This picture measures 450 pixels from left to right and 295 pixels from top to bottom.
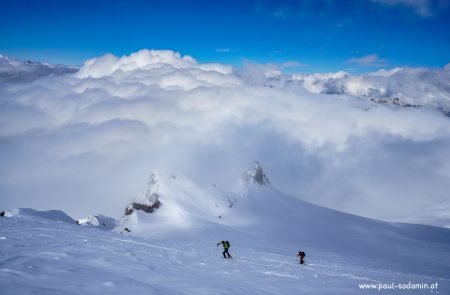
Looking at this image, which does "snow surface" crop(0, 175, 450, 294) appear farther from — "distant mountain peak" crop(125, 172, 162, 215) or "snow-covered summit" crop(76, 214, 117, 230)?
"snow-covered summit" crop(76, 214, 117, 230)

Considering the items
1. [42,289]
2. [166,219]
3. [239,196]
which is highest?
[239,196]

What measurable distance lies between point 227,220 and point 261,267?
210ft

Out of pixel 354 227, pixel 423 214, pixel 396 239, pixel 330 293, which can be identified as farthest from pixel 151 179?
pixel 423 214

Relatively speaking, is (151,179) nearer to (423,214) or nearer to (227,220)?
(227,220)

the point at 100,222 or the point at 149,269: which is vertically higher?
the point at 100,222

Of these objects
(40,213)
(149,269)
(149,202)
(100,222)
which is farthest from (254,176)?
(149,269)

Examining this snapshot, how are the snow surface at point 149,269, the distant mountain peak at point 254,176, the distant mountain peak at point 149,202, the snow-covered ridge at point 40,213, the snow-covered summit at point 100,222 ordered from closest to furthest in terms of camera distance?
the snow surface at point 149,269 → the snow-covered ridge at point 40,213 → the snow-covered summit at point 100,222 → the distant mountain peak at point 149,202 → the distant mountain peak at point 254,176

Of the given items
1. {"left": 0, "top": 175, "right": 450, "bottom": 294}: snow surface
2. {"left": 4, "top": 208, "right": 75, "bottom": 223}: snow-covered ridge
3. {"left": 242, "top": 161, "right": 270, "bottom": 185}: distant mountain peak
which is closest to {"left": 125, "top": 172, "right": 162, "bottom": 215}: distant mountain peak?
{"left": 4, "top": 208, "right": 75, "bottom": 223}: snow-covered ridge

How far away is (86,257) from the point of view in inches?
757

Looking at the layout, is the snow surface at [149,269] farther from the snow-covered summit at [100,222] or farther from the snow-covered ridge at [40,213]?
the snow-covered summit at [100,222]

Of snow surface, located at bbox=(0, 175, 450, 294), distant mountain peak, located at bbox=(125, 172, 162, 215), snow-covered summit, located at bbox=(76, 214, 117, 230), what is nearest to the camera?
snow surface, located at bbox=(0, 175, 450, 294)

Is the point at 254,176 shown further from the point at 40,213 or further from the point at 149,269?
the point at 149,269

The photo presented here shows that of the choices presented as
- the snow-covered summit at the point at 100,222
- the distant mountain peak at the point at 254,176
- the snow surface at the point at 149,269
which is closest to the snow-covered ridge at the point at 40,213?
the snow-covered summit at the point at 100,222

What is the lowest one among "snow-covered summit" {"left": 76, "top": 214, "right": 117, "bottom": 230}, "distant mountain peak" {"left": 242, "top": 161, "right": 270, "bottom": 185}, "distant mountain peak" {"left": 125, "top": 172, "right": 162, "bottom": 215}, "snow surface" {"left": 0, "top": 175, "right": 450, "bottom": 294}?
"snow surface" {"left": 0, "top": 175, "right": 450, "bottom": 294}
